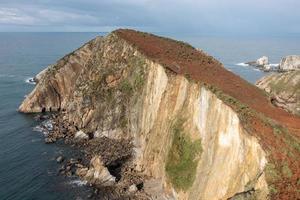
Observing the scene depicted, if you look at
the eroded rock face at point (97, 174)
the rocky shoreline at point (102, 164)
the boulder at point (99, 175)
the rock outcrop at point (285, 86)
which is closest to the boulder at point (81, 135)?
the rocky shoreline at point (102, 164)

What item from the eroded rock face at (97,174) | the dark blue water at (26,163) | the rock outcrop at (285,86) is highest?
the rock outcrop at (285,86)

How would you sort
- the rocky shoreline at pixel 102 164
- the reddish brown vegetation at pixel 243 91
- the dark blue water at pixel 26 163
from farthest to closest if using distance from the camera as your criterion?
the dark blue water at pixel 26 163, the rocky shoreline at pixel 102 164, the reddish brown vegetation at pixel 243 91

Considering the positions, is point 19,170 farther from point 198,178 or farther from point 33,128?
point 198,178

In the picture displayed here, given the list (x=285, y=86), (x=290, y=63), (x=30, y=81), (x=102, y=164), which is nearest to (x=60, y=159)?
(x=102, y=164)

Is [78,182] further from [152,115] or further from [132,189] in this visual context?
[152,115]

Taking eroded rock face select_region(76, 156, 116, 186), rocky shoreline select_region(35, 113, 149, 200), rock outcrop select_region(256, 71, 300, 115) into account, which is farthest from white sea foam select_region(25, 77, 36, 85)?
eroded rock face select_region(76, 156, 116, 186)

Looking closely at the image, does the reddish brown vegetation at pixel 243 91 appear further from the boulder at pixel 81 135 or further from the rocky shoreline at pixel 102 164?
the boulder at pixel 81 135

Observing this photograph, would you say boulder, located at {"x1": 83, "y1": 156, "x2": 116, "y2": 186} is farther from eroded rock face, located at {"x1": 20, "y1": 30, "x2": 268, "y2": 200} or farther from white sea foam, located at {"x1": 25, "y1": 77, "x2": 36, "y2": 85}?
white sea foam, located at {"x1": 25, "y1": 77, "x2": 36, "y2": 85}
